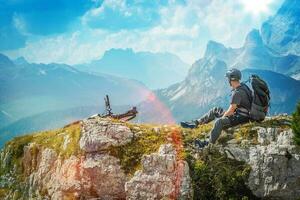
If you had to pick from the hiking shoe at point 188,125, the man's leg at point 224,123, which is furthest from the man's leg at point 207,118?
the man's leg at point 224,123

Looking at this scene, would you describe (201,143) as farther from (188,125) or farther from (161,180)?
(161,180)

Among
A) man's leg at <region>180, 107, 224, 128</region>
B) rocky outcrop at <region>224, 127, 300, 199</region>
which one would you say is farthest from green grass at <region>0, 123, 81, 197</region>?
rocky outcrop at <region>224, 127, 300, 199</region>

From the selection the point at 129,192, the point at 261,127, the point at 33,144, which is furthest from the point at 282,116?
the point at 33,144

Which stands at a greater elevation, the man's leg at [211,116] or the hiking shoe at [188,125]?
the man's leg at [211,116]

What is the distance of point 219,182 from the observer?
15359mm

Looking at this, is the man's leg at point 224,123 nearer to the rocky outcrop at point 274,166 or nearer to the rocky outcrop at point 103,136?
the rocky outcrop at point 274,166

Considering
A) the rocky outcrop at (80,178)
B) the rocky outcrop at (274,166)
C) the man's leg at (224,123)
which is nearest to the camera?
the rocky outcrop at (274,166)

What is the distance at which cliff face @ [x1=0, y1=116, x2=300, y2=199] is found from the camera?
50.0 ft

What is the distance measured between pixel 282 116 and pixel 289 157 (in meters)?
3.13

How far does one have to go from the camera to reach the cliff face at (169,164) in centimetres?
1523

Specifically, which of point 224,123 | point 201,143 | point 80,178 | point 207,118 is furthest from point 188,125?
point 80,178

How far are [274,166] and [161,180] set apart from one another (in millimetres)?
4113

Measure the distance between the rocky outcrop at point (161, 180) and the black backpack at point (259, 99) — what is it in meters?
3.66

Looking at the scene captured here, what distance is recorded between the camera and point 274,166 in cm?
1516
